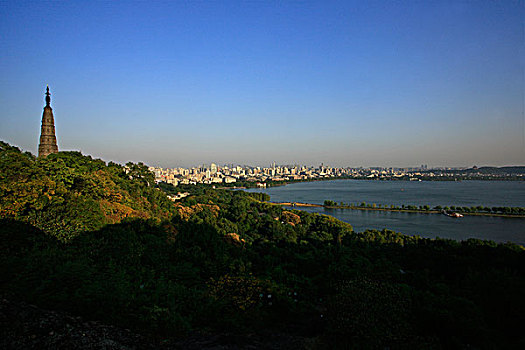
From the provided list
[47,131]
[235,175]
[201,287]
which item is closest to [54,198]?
[201,287]

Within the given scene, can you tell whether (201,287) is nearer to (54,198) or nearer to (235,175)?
(54,198)

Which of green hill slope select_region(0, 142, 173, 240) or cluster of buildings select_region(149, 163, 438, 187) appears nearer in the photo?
green hill slope select_region(0, 142, 173, 240)

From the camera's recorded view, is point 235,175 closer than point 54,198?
No

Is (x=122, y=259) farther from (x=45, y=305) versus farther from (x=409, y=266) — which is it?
(x=409, y=266)

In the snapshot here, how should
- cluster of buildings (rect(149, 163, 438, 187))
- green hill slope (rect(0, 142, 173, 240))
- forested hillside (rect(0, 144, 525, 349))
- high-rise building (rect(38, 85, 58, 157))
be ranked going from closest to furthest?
1. forested hillside (rect(0, 144, 525, 349))
2. green hill slope (rect(0, 142, 173, 240))
3. high-rise building (rect(38, 85, 58, 157))
4. cluster of buildings (rect(149, 163, 438, 187))

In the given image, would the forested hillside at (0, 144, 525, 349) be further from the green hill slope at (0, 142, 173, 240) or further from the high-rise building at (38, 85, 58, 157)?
the high-rise building at (38, 85, 58, 157)

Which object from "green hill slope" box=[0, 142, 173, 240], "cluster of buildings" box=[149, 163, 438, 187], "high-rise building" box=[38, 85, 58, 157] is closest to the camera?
"green hill slope" box=[0, 142, 173, 240]

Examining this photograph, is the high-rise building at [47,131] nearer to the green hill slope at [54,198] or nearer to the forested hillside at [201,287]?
the green hill slope at [54,198]

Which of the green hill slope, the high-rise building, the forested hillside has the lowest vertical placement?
the forested hillside

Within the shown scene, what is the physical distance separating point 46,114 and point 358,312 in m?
12.0

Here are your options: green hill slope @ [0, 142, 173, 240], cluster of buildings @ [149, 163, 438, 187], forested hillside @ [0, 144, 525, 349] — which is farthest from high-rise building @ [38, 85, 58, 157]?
cluster of buildings @ [149, 163, 438, 187]

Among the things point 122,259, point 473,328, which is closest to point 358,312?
point 473,328

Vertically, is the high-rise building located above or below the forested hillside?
above

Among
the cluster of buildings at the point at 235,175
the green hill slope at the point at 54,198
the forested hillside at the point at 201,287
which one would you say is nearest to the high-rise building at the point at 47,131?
the green hill slope at the point at 54,198
